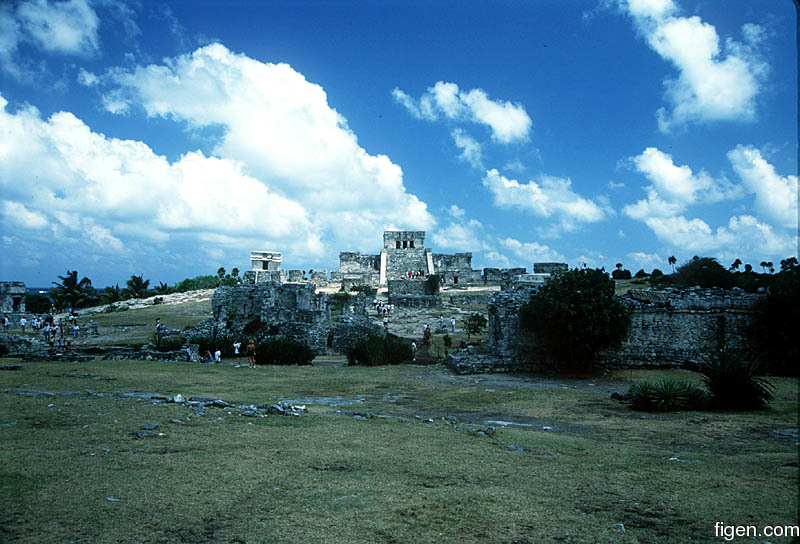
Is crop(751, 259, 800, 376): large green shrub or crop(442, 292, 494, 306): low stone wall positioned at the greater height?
crop(442, 292, 494, 306): low stone wall

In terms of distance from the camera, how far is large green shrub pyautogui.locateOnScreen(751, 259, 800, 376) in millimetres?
15031

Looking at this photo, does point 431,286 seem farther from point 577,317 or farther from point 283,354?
point 577,317

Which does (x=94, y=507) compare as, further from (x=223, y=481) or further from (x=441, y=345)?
(x=441, y=345)

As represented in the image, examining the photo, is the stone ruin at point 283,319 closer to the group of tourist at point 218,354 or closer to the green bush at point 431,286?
the group of tourist at point 218,354

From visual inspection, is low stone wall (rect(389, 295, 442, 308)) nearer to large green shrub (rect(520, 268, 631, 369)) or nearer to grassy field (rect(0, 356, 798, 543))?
large green shrub (rect(520, 268, 631, 369))

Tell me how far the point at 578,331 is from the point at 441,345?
1034cm

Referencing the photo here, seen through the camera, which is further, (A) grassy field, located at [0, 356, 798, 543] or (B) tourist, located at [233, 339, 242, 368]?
(B) tourist, located at [233, 339, 242, 368]

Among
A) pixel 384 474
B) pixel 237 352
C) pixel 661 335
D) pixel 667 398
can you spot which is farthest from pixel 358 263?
pixel 384 474

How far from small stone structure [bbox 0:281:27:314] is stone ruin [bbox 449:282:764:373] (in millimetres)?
35847

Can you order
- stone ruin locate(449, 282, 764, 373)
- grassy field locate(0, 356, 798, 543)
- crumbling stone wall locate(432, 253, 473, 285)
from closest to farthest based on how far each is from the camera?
1. grassy field locate(0, 356, 798, 543)
2. stone ruin locate(449, 282, 764, 373)
3. crumbling stone wall locate(432, 253, 473, 285)

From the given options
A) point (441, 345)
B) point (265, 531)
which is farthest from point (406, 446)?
point (441, 345)

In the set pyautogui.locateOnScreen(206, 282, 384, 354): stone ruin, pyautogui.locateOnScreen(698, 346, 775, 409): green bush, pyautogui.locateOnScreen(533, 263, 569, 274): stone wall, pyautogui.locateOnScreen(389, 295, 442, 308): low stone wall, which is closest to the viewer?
pyautogui.locateOnScreen(698, 346, 775, 409): green bush

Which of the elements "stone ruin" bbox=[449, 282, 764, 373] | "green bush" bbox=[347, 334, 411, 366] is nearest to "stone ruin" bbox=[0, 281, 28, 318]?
"green bush" bbox=[347, 334, 411, 366]

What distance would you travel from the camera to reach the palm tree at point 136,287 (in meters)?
53.6
